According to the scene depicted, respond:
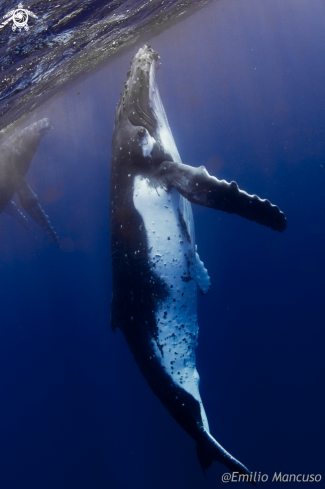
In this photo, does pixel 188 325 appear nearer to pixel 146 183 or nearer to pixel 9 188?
pixel 146 183

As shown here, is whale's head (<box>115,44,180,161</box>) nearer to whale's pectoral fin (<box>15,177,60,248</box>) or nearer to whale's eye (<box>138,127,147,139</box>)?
whale's eye (<box>138,127,147,139</box>)

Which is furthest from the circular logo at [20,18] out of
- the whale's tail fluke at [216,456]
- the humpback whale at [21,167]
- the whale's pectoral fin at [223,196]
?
the whale's tail fluke at [216,456]

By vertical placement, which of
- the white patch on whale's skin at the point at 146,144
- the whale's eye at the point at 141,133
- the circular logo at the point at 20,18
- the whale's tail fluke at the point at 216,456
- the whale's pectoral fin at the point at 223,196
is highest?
the circular logo at the point at 20,18

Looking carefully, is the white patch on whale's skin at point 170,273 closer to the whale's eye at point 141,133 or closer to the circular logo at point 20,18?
the whale's eye at point 141,133

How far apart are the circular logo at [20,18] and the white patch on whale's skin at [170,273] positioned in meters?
5.51

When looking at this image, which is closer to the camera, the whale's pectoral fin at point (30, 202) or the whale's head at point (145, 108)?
the whale's head at point (145, 108)

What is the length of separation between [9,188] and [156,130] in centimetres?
816

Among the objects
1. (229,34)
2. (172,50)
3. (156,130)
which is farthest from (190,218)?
(229,34)

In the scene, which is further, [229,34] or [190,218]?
[229,34]

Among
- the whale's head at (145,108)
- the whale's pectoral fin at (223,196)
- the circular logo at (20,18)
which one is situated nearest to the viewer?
the whale's pectoral fin at (223,196)

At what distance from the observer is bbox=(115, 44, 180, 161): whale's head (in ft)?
16.9

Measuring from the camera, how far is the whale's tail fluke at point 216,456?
414 centimetres

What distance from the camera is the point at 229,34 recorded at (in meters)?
25.5

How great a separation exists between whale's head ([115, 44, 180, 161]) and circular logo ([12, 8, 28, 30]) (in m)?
3.45
